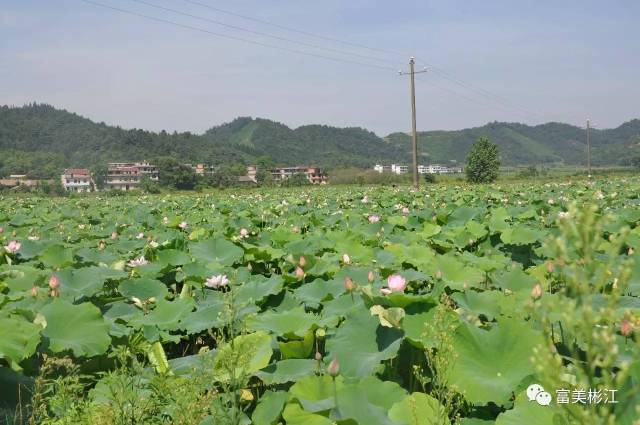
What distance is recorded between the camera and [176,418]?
1396 mm

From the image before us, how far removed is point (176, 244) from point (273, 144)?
17543cm

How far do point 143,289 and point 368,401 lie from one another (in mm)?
1584

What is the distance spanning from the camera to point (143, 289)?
106 inches

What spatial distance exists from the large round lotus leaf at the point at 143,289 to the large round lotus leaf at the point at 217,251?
79 centimetres

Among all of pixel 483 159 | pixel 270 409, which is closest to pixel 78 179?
pixel 483 159

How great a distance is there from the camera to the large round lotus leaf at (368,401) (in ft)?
4.42

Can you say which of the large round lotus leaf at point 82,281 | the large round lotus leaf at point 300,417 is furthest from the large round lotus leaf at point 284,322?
the large round lotus leaf at point 82,281

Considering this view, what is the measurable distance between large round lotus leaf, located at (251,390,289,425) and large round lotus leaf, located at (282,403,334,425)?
0.24 feet

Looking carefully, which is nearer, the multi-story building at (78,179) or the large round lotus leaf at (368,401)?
the large round lotus leaf at (368,401)

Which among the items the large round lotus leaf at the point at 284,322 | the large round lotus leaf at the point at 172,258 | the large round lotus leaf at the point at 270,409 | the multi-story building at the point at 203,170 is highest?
the multi-story building at the point at 203,170

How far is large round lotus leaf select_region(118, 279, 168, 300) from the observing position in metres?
2.67

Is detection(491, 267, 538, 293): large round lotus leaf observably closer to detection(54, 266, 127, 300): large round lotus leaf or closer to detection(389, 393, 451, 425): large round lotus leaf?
detection(389, 393, 451, 425): large round lotus leaf

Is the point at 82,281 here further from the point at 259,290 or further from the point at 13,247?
the point at 13,247

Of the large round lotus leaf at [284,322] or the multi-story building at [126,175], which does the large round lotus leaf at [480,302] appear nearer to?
the large round lotus leaf at [284,322]
